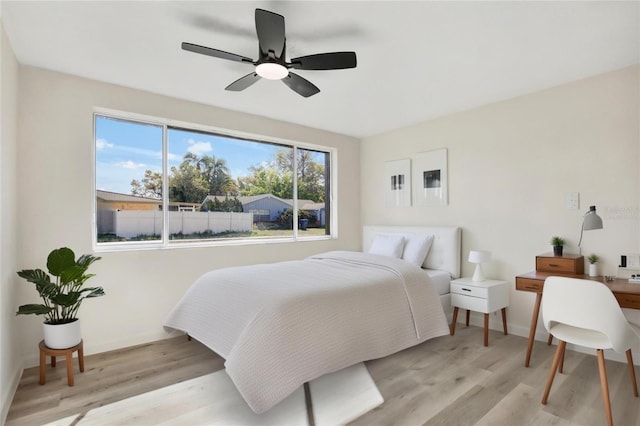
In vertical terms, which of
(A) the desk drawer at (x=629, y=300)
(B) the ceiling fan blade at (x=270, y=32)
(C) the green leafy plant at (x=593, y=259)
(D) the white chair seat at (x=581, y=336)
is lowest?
(D) the white chair seat at (x=581, y=336)

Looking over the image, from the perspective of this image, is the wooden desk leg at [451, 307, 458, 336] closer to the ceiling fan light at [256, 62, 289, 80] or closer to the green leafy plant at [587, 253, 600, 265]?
the green leafy plant at [587, 253, 600, 265]

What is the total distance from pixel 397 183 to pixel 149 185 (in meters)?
3.08

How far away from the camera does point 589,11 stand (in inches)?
81.2

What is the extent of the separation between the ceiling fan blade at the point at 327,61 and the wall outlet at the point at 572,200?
2.42m

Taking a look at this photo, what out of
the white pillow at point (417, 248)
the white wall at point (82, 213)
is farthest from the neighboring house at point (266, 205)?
the white pillow at point (417, 248)

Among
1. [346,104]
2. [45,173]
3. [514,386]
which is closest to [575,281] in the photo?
[514,386]

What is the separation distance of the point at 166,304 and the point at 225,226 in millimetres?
1067

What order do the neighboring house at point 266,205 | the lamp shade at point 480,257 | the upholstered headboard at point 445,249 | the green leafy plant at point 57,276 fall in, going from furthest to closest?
the neighboring house at point 266,205 → the upholstered headboard at point 445,249 → the lamp shade at point 480,257 → the green leafy plant at point 57,276

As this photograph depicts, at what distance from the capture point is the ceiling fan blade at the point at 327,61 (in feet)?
7.02

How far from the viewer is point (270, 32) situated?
6.43 feet

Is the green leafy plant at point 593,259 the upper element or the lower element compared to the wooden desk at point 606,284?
upper

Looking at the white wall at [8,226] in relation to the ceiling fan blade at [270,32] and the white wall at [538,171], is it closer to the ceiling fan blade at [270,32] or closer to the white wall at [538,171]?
the ceiling fan blade at [270,32]

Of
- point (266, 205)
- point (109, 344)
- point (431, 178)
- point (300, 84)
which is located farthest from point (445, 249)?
point (109, 344)

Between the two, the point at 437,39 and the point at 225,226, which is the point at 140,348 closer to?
the point at 225,226
